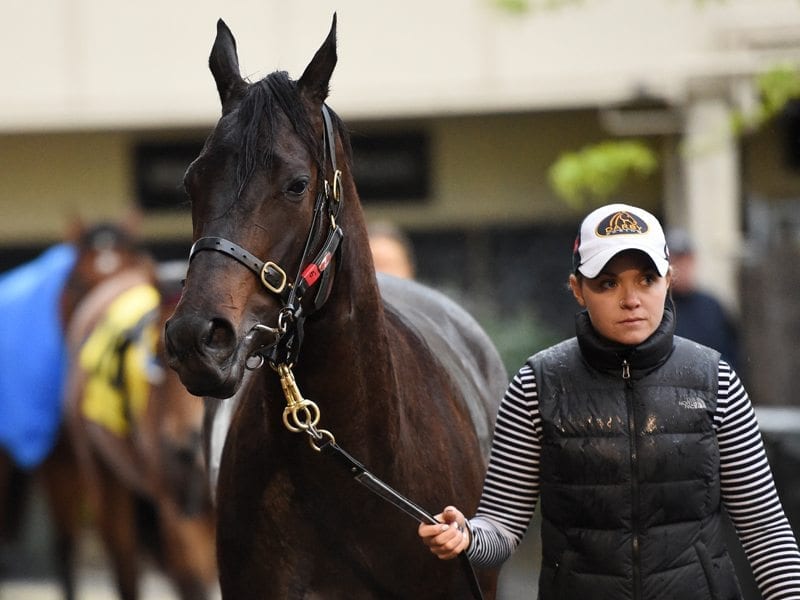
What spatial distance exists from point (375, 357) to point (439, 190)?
11.4 metres

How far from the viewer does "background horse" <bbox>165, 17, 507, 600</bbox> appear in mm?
3574

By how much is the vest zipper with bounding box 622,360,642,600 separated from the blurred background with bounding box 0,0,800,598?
854 cm

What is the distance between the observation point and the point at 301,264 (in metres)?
3.75

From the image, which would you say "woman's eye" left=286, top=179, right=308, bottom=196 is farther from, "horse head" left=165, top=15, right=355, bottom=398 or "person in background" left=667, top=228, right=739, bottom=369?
"person in background" left=667, top=228, right=739, bottom=369

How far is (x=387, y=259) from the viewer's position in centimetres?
748

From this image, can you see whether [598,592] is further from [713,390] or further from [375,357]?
[375,357]

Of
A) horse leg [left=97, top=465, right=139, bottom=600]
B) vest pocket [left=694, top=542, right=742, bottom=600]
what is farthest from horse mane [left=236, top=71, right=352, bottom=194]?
horse leg [left=97, top=465, right=139, bottom=600]

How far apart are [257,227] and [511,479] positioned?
0.86 metres

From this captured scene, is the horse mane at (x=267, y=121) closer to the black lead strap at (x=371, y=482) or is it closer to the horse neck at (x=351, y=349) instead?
the horse neck at (x=351, y=349)

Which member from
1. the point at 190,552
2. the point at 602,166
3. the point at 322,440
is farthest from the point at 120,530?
the point at 322,440

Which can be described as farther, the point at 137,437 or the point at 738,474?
the point at 137,437

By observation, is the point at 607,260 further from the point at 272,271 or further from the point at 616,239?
the point at 272,271

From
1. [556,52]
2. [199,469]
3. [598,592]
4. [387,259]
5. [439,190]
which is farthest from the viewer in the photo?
[439,190]

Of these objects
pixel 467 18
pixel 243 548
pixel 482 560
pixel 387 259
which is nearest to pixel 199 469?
pixel 387 259
